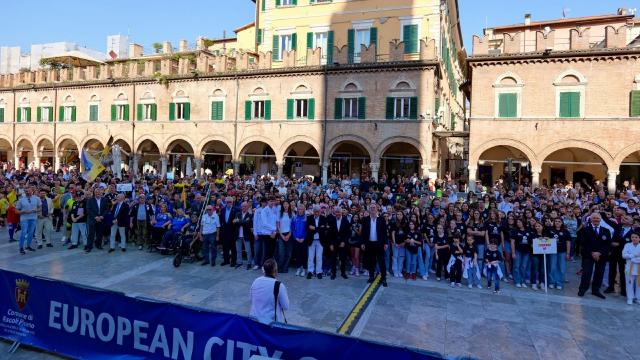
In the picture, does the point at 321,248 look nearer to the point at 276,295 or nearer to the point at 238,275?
the point at 238,275

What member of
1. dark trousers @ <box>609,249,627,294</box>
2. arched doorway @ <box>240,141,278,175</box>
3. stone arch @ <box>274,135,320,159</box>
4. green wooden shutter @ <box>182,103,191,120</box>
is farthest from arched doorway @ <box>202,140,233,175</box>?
dark trousers @ <box>609,249,627,294</box>

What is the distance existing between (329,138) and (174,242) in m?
16.3

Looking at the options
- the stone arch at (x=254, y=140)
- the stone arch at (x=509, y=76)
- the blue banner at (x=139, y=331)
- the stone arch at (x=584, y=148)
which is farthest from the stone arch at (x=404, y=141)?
the blue banner at (x=139, y=331)

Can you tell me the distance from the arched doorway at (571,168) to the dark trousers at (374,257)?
20.9 m

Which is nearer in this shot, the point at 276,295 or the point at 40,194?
the point at 276,295

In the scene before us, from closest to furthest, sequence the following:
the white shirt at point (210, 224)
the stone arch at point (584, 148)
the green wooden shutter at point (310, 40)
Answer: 1. the white shirt at point (210, 224)
2. the stone arch at point (584, 148)
3. the green wooden shutter at point (310, 40)

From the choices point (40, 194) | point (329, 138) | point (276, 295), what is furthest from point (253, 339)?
point (329, 138)

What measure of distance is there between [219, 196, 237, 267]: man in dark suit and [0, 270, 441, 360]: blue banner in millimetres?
5811

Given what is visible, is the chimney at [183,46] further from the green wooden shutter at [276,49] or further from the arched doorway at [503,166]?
the arched doorway at [503,166]

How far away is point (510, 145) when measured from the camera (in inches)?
960

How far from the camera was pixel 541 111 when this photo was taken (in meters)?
23.6

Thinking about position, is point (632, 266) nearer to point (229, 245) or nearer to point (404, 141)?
point (229, 245)

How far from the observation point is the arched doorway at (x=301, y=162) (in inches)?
1234

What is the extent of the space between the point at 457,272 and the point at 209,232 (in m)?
6.98
